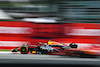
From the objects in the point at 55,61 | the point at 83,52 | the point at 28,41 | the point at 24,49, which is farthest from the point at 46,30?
the point at 55,61

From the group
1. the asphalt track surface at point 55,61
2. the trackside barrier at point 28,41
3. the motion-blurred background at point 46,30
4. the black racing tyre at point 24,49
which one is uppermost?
the motion-blurred background at point 46,30

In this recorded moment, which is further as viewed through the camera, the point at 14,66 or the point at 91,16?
the point at 91,16

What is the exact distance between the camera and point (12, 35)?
30.3 ft

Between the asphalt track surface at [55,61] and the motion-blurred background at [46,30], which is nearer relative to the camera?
the asphalt track surface at [55,61]

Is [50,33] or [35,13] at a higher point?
[35,13]

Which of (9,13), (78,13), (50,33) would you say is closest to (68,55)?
(50,33)

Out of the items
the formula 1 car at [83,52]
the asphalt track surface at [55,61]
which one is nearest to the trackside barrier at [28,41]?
the formula 1 car at [83,52]

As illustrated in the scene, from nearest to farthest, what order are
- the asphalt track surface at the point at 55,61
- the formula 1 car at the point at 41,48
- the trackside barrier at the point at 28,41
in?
the asphalt track surface at the point at 55,61
the formula 1 car at the point at 41,48
the trackside barrier at the point at 28,41

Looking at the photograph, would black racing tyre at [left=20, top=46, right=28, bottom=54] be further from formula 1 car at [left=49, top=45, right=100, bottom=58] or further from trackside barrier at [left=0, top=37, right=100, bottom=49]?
trackside barrier at [left=0, top=37, right=100, bottom=49]

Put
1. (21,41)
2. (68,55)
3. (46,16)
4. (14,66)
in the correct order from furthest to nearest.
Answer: (46,16) → (21,41) → (68,55) → (14,66)

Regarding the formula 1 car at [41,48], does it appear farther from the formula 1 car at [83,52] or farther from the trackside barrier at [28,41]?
the trackside barrier at [28,41]

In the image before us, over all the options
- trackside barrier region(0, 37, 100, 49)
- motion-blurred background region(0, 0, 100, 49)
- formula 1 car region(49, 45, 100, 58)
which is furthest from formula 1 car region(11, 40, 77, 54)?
motion-blurred background region(0, 0, 100, 49)

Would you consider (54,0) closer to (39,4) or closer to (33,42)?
(39,4)

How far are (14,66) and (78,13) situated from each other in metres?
6.41
